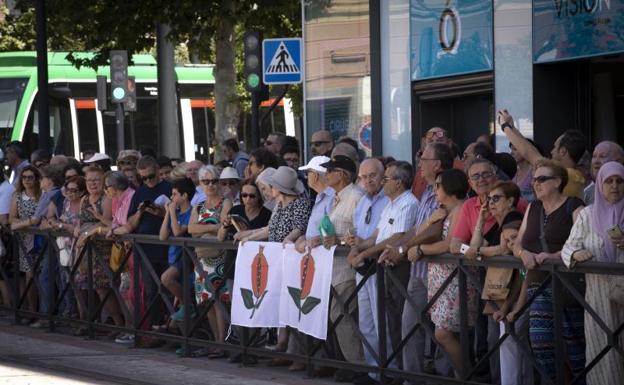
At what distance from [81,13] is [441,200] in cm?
1511

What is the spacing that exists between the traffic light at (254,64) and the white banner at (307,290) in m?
5.51

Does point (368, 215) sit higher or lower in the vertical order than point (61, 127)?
lower

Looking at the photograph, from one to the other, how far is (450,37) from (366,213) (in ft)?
16.6

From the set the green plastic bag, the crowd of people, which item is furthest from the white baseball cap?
the green plastic bag

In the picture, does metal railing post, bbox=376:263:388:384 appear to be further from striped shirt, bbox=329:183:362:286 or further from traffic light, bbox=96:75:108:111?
traffic light, bbox=96:75:108:111

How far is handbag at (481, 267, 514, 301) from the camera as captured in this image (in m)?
9.71

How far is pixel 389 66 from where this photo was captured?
17.2 meters

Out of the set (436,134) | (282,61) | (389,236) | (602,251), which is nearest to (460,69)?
(282,61)

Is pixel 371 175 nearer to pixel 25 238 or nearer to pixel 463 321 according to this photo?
pixel 463 321

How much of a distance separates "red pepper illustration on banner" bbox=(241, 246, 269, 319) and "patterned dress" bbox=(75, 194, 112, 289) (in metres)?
2.35

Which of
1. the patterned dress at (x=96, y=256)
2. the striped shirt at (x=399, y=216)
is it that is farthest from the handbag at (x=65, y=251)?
the striped shirt at (x=399, y=216)

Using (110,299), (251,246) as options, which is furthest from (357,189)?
(110,299)

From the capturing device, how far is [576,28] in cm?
1398

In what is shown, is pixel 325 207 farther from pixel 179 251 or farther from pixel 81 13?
pixel 81 13
